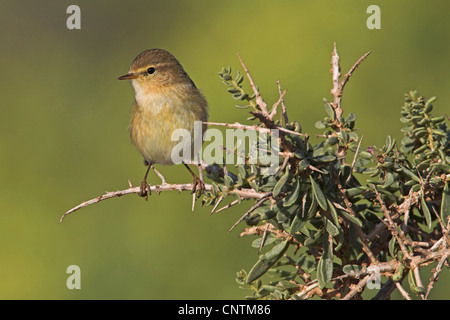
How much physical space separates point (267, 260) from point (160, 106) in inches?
70.3

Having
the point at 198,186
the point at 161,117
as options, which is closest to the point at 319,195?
the point at 198,186

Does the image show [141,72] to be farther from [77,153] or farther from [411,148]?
[411,148]

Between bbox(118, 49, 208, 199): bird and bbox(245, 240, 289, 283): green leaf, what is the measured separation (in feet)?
4.34

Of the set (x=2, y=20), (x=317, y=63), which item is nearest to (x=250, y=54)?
(x=317, y=63)

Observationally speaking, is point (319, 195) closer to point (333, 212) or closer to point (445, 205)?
point (333, 212)

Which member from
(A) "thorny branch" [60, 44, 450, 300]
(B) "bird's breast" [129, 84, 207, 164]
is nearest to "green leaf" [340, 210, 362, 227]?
(A) "thorny branch" [60, 44, 450, 300]

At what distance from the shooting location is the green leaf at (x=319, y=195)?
1.74 metres

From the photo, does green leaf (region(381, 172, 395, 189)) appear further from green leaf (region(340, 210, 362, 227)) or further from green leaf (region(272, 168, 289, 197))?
green leaf (region(272, 168, 289, 197))

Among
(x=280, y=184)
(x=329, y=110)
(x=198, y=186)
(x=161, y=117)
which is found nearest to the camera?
(x=280, y=184)

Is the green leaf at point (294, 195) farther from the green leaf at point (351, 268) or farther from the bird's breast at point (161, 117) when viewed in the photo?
the bird's breast at point (161, 117)

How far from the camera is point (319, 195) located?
1.76 metres

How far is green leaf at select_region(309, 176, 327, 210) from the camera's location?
1.74 metres

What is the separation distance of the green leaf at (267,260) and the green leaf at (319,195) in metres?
0.27

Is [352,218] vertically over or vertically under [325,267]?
over
